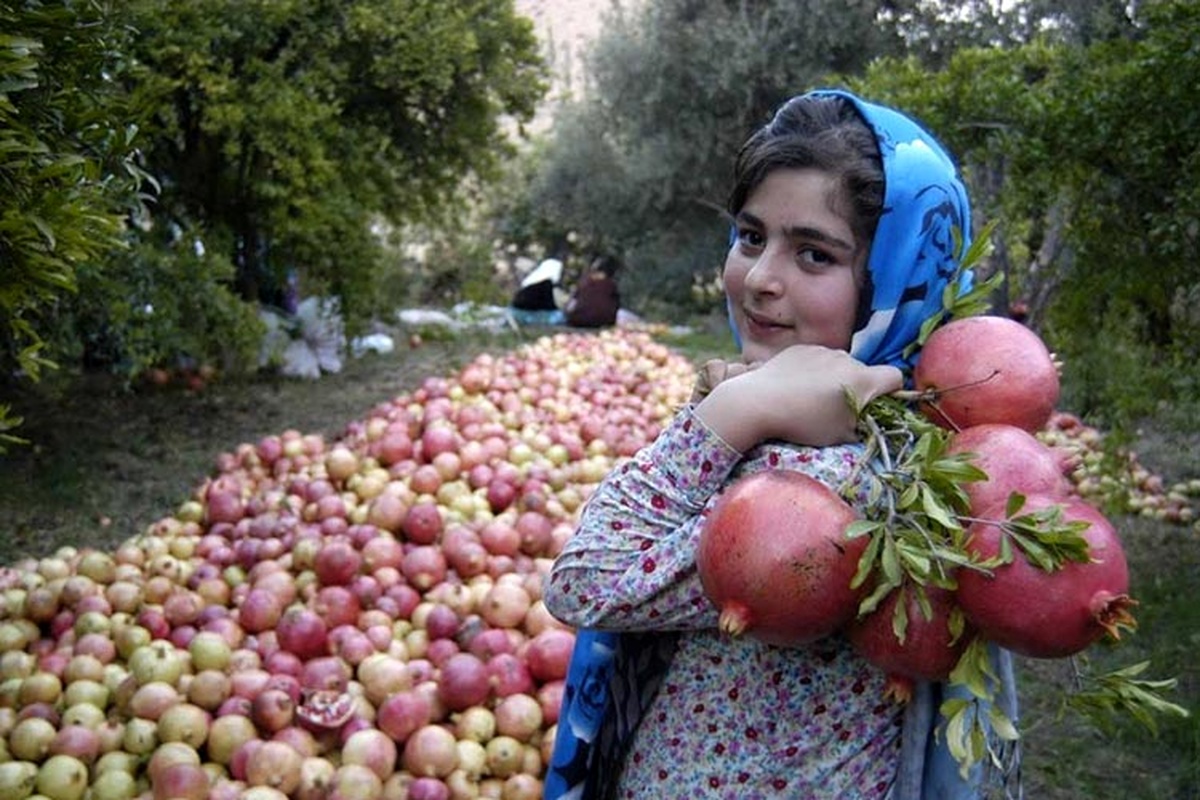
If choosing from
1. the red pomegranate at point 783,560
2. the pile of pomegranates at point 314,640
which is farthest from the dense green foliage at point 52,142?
the red pomegranate at point 783,560

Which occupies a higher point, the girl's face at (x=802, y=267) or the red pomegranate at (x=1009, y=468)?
the girl's face at (x=802, y=267)

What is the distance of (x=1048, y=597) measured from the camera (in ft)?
3.30

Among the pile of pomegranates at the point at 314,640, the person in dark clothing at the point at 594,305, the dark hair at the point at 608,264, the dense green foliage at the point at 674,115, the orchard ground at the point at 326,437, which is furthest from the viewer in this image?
the dark hair at the point at 608,264

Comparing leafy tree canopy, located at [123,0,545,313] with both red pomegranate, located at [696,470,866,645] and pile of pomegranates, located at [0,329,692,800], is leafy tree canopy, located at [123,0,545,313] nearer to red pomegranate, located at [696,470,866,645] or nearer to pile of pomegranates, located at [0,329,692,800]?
pile of pomegranates, located at [0,329,692,800]

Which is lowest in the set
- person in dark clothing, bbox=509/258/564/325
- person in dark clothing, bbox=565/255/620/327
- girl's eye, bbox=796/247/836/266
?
person in dark clothing, bbox=509/258/564/325

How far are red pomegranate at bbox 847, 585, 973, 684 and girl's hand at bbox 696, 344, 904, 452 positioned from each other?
22 cm

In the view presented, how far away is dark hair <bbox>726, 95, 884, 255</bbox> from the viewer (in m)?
1.24

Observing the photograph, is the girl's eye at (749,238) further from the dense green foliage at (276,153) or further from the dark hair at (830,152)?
the dense green foliage at (276,153)

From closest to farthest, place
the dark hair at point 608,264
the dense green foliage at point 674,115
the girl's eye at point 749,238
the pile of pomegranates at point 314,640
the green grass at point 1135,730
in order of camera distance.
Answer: the girl's eye at point 749,238, the pile of pomegranates at point 314,640, the green grass at point 1135,730, the dense green foliage at point 674,115, the dark hair at point 608,264

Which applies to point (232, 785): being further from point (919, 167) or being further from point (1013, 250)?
point (1013, 250)

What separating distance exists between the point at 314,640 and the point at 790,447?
2432mm

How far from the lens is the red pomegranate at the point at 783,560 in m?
1.08

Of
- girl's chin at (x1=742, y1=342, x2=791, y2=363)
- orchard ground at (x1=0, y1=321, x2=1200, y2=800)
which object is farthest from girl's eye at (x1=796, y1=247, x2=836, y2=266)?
orchard ground at (x1=0, y1=321, x2=1200, y2=800)

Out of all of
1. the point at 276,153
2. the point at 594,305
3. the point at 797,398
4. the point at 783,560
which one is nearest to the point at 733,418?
the point at 797,398
